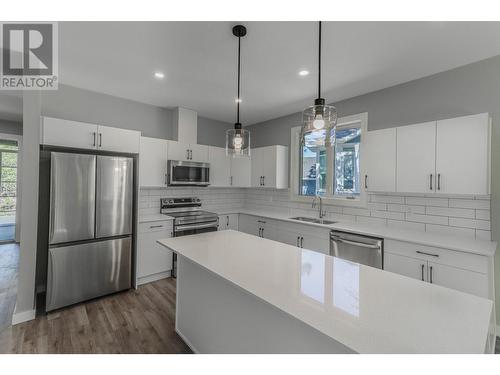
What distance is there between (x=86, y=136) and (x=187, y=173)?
1468mm

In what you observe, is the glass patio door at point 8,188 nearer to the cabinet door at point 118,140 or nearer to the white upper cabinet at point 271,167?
the cabinet door at point 118,140

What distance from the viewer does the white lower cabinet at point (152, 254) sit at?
321 cm

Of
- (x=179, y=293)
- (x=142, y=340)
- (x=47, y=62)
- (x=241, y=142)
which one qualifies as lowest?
(x=142, y=340)

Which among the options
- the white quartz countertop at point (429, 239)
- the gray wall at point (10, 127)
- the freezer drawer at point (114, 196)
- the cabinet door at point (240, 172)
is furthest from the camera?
the cabinet door at point (240, 172)

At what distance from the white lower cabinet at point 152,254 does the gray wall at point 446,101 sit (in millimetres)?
3258

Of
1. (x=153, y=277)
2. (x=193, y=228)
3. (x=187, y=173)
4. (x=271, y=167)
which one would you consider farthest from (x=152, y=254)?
(x=271, y=167)

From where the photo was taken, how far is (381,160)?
2.78m

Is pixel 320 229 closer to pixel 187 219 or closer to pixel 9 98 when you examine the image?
pixel 187 219

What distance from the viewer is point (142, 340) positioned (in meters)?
2.08

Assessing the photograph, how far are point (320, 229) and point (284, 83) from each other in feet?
6.51

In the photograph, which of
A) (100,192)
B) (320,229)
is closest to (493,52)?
(320,229)

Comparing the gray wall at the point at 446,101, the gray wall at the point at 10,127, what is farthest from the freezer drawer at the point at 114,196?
the gray wall at the point at 446,101

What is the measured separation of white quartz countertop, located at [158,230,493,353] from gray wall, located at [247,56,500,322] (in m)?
1.89

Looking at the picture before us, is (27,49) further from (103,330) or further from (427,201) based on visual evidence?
(427,201)
